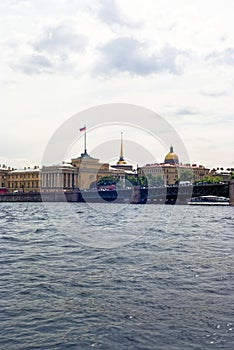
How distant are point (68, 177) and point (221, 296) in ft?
438

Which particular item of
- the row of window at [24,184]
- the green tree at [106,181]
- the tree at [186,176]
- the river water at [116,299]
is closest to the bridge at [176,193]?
the green tree at [106,181]

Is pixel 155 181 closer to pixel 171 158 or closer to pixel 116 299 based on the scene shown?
pixel 171 158

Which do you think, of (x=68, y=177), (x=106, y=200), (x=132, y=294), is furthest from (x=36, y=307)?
(x=68, y=177)

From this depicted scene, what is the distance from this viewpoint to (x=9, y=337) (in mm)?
8242

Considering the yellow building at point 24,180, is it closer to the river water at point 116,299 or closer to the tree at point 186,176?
the tree at point 186,176

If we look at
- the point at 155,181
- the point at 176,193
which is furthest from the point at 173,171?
the point at 176,193

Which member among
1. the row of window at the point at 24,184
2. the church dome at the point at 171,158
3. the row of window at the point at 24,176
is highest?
the church dome at the point at 171,158

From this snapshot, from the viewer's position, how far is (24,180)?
497ft

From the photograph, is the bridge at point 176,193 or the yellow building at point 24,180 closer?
the bridge at point 176,193

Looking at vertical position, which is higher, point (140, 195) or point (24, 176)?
point (24, 176)

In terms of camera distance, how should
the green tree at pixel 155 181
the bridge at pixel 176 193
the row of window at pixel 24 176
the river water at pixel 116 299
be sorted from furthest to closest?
the row of window at pixel 24 176
the green tree at pixel 155 181
the bridge at pixel 176 193
the river water at pixel 116 299

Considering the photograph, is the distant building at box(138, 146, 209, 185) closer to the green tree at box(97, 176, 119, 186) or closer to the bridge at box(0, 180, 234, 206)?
the green tree at box(97, 176, 119, 186)

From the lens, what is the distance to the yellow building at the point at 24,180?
149 metres

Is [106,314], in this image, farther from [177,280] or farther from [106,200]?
[106,200]
